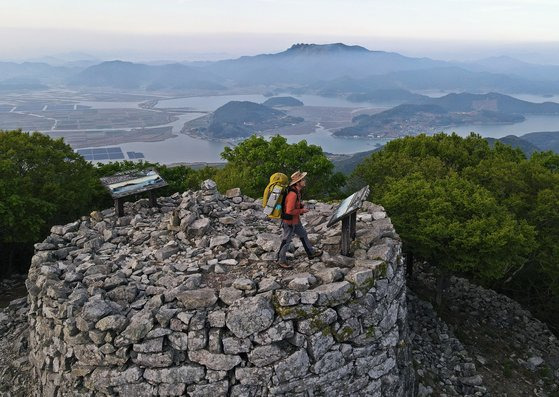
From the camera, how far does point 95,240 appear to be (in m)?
10.1

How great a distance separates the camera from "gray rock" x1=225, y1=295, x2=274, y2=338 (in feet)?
22.9

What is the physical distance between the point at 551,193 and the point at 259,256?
13685 millimetres

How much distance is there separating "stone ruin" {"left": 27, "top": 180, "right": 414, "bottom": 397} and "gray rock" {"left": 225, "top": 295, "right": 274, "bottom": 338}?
0.02 meters

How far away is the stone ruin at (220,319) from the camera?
7098mm

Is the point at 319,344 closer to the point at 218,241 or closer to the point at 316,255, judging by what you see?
the point at 316,255

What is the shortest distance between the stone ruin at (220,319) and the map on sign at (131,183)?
1.81 m

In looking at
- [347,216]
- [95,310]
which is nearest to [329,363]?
[347,216]

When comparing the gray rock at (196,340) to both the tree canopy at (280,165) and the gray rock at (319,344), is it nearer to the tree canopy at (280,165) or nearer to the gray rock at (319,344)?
the gray rock at (319,344)

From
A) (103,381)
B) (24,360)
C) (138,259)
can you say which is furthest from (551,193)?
(24,360)

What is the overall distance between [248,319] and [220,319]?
0.49 metres

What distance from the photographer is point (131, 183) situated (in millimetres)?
11578

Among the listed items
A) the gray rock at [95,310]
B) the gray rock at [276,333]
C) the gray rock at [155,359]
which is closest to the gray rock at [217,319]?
the gray rock at [276,333]

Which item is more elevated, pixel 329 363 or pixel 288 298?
pixel 288 298

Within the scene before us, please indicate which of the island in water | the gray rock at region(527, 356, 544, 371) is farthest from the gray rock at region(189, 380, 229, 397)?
the island in water
